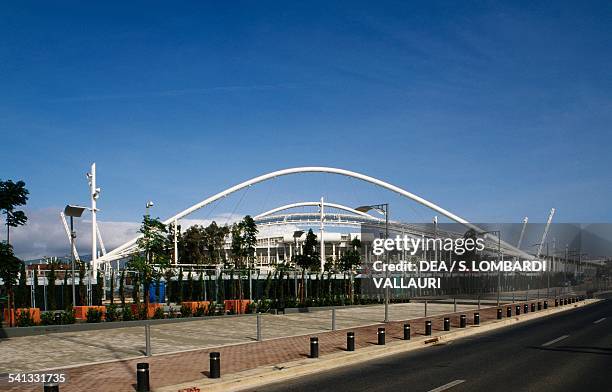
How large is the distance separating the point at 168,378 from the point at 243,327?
1393 cm

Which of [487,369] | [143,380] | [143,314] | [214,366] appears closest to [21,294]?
[143,314]

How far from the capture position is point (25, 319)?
24.7 m

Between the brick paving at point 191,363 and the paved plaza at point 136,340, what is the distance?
118 centimetres

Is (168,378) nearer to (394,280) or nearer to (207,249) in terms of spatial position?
(394,280)

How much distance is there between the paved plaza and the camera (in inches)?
690

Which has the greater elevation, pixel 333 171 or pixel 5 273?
pixel 333 171

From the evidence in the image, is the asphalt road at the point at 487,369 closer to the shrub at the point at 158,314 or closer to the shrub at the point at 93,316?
the shrub at the point at 158,314

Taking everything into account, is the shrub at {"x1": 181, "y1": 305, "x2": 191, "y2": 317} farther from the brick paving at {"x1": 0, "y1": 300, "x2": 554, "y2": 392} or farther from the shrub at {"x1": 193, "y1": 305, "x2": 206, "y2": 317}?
the brick paving at {"x1": 0, "y1": 300, "x2": 554, "y2": 392}

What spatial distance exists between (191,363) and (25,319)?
1193cm

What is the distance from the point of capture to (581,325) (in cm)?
2973

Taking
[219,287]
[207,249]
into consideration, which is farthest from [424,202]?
[219,287]

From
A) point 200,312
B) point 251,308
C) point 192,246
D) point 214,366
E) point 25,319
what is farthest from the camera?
point 192,246

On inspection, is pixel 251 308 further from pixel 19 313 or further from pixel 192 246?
pixel 192 246

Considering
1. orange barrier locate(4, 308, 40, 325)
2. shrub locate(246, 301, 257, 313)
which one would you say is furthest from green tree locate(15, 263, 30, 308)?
shrub locate(246, 301, 257, 313)
